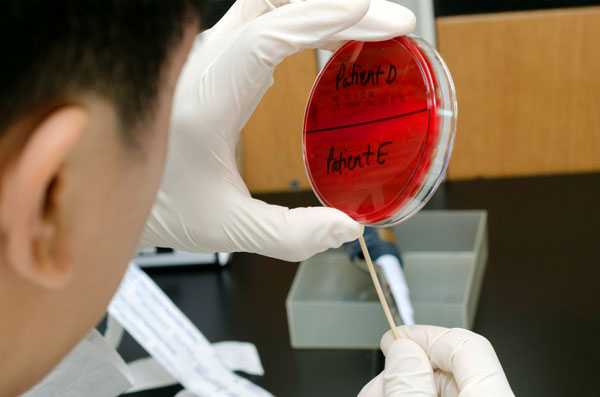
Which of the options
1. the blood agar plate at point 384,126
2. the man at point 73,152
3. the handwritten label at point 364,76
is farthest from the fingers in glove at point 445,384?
the man at point 73,152

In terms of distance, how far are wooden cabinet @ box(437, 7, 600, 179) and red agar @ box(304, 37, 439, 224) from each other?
32.8 inches

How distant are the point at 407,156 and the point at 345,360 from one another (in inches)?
20.1

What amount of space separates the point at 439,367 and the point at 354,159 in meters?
0.29

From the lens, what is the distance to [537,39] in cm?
186

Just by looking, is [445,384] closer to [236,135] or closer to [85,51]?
[236,135]

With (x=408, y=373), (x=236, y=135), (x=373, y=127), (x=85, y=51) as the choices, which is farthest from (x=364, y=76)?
(x=85, y=51)

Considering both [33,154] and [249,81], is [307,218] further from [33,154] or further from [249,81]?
[33,154]

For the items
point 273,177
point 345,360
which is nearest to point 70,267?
point 345,360

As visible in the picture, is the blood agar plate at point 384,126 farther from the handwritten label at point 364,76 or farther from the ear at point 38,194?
the ear at point 38,194

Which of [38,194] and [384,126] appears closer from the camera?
[38,194]

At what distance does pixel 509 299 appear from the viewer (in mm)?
1547

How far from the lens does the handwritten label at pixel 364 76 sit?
3.51ft

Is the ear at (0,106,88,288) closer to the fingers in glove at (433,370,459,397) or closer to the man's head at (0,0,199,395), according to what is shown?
the man's head at (0,0,199,395)

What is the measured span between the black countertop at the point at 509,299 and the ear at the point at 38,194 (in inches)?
33.6
